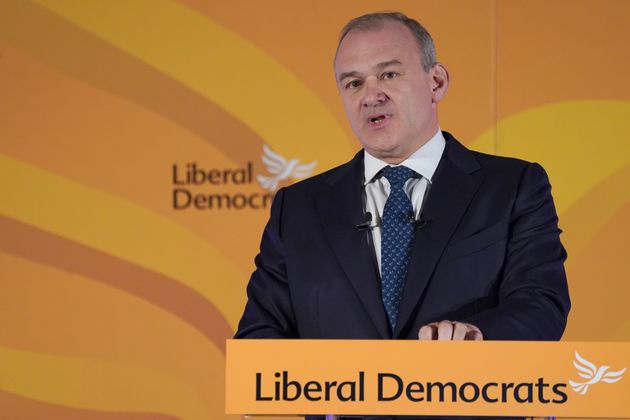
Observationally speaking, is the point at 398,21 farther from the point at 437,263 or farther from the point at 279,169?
the point at 279,169

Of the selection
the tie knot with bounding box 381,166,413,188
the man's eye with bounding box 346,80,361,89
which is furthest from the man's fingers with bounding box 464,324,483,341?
the man's eye with bounding box 346,80,361,89

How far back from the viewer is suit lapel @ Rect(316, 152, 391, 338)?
2.35 meters

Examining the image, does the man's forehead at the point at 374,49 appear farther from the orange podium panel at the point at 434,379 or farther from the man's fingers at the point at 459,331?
the orange podium panel at the point at 434,379

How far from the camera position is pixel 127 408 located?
4.23 m

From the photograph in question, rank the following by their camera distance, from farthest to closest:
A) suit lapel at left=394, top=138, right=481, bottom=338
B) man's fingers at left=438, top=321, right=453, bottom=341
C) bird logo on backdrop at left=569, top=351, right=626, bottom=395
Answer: suit lapel at left=394, top=138, right=481, bottom=338 → man's fingers at left=438, top=321, right=453, bottom=341 → bird logo on backdrop at left=569, top=351, right=626, bottom=395

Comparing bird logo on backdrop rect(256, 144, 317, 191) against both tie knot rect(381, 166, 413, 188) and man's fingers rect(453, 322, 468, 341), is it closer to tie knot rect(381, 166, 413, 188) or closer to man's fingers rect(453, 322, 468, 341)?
tie knot rect(381, 166, 413, 188)

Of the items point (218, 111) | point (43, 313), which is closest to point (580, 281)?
point (218, 111)

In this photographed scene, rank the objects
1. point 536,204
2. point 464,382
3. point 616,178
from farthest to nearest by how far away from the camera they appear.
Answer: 1. point 616,178
2. point 536,204
3. point 464,382

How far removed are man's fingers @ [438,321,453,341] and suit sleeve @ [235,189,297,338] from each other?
62 cm

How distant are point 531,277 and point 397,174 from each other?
46 centimetres

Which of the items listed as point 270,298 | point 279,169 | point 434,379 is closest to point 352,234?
point 270,298

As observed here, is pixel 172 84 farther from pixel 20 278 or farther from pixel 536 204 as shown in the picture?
pixel 536 204

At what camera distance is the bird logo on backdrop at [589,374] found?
1.73 meters

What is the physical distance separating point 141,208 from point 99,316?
1.67 ft
